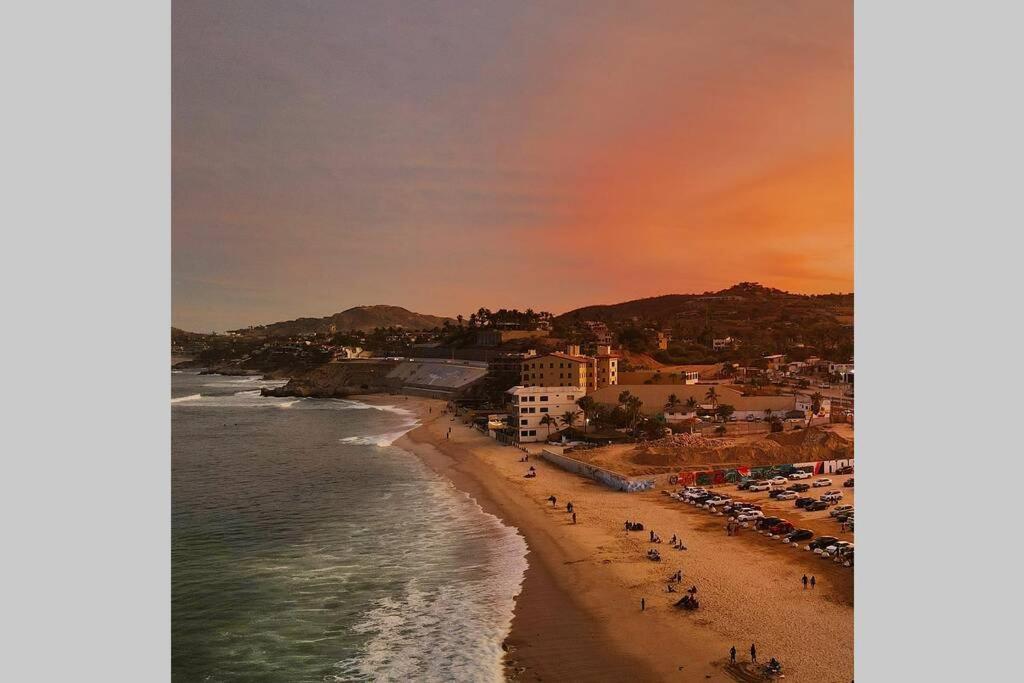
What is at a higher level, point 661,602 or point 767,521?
point 767,521

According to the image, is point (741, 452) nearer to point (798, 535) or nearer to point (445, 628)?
point (798, 535)

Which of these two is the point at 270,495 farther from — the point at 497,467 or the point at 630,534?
the point at 630,534

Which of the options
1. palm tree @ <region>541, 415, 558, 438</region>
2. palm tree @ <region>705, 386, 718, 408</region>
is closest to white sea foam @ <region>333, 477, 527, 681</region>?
palm tree @ <region>541, 415, 558, 438</region>

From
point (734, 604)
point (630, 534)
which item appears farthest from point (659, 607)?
point (630, 534)

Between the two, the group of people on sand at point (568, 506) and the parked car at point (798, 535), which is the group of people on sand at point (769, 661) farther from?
the group of people on sand at point (568, 506)

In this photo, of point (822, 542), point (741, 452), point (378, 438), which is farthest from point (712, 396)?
point (378, 438)

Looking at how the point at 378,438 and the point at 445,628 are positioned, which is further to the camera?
the point at 378,438

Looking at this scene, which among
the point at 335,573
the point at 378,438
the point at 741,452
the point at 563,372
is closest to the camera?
the point at 335,573

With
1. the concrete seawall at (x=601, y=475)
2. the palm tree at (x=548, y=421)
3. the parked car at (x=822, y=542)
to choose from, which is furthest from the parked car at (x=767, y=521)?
the palm tree at (x=548, y=421)
